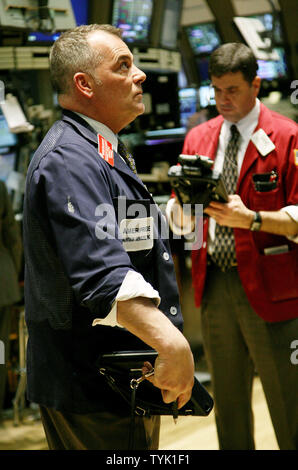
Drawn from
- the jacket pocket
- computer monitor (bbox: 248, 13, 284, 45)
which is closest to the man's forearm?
the jacket pocket

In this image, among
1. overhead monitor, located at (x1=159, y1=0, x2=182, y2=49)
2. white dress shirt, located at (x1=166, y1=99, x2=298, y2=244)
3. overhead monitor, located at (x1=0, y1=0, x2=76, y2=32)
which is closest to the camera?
white dress shirt, located at (x1=166, y1=99, x2=298, y2=244)

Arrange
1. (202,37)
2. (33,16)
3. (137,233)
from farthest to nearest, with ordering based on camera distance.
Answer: (202,37), (33,16), (137,233)

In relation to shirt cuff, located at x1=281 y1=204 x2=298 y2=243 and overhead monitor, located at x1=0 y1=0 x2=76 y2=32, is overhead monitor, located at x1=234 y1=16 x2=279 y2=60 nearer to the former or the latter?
overhead monitor, located at x1=0 y1=0 x2=76 y2=32

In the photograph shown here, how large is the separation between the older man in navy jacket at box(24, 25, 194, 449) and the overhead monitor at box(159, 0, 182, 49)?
126 inches

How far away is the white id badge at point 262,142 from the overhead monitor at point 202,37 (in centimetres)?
467

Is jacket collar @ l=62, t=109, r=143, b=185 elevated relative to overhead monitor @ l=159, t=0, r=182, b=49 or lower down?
lower down

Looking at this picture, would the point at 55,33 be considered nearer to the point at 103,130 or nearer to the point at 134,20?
the point at 134,20

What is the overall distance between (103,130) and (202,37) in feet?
19.1

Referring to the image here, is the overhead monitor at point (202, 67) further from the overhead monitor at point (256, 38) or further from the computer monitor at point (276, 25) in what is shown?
the overhead monitor at point (256, 38)

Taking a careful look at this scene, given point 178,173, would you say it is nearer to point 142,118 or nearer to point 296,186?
point 296,186

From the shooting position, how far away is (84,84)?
176 centimetres

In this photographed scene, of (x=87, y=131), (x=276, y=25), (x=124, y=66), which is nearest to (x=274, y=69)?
(x=276, y=25)

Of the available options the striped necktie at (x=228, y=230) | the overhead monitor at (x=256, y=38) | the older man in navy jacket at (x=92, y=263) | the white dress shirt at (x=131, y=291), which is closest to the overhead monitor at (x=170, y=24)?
the overhead monitor at (x=256, y=38)

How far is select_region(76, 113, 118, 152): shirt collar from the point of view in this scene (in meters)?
→ 1.77
